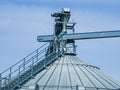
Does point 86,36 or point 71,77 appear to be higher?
point 86,36

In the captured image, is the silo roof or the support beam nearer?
the silo roof

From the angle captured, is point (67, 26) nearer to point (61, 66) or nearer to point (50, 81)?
point (61, 66)

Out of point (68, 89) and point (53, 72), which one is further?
point (53, 72)

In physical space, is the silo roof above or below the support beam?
below

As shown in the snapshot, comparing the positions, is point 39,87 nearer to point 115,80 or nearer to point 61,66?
point 61,66

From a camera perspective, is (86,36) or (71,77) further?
(86,36)

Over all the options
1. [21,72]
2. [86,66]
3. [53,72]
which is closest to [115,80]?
[86,66]

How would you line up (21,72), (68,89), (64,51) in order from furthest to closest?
(64,51) → (21,72) → (68,89)

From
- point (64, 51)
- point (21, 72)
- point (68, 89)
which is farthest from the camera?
point (64, 51)

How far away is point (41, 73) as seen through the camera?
187ft

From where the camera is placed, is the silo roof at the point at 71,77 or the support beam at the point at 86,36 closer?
the silo roof at the point at 71,77

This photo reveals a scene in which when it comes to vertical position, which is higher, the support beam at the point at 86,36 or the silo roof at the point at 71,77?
the support beam at the point at 86,36

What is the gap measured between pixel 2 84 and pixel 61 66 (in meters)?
7.72

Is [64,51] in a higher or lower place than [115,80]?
higher
